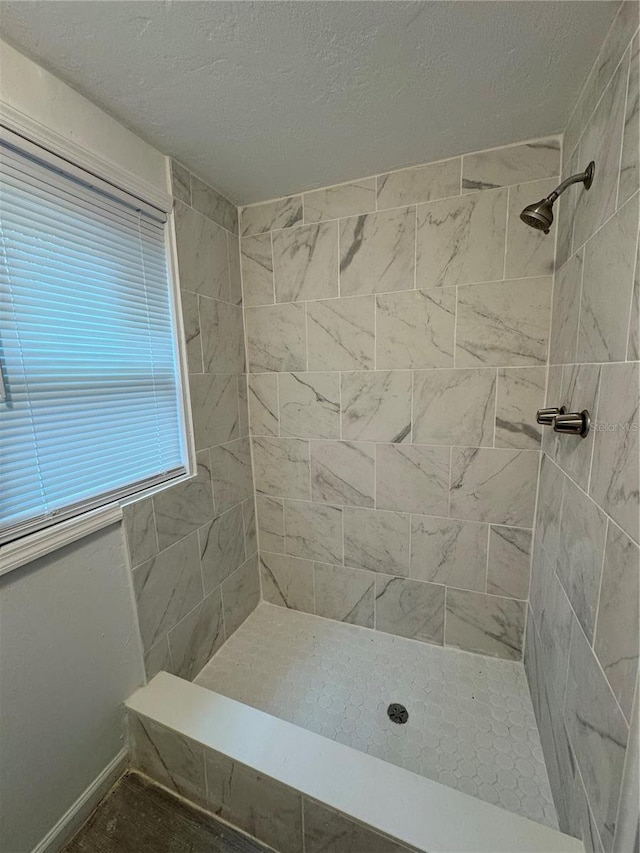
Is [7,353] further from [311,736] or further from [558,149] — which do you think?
[558,149]

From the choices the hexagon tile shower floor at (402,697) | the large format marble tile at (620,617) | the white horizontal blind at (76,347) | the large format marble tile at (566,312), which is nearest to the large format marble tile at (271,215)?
the white horizontal blind at (76,347)

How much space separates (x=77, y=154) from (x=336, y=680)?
7.00 feet

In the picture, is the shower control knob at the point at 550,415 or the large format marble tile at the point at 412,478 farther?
the large format marble tile at the point at 412,478

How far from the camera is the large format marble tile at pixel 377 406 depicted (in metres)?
1.53

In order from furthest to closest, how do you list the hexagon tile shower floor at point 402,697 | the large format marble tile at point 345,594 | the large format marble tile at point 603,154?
1. the large format marble tile at point 345,594
2. the hexagon tile shower floor at point 402,697
3. the large format marble tile at point 603,154

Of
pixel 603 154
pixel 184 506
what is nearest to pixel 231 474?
pixel 184 506

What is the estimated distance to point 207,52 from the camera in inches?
34.8

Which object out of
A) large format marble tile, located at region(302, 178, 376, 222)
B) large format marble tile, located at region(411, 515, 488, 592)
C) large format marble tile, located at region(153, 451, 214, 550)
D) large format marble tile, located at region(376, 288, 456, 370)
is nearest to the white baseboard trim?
large format marble tile, located at region(153, 451, 214, 550)

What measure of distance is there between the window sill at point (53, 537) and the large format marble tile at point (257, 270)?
3.76 ft

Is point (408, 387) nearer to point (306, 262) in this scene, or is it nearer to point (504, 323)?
point (504, 323)

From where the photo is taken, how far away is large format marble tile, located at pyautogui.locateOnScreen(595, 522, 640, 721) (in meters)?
0.62

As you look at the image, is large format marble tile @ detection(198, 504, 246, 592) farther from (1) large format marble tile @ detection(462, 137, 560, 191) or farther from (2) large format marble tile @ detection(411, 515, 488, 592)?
(1) large format marble tile @ detection(462, 137, 560, 191)

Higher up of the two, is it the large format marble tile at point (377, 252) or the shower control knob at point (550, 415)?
the large format marble tile at point (377, 252)

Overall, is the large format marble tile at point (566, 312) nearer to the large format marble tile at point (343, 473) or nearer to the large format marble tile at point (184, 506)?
the large format marble tile at point (343, 473)
